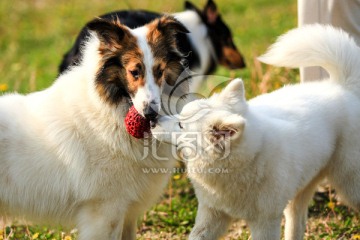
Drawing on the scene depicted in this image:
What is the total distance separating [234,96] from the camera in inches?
151

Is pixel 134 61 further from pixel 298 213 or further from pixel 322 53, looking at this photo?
pixel 298 213

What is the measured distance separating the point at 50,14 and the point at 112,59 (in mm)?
10390

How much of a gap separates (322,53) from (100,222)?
194 cm

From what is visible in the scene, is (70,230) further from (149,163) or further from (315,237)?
(315,237)

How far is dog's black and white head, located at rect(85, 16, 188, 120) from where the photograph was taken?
13.5 ft

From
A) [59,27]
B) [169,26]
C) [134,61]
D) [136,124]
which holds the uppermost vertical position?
[169,26]

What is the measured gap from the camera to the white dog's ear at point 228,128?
3.64 metres

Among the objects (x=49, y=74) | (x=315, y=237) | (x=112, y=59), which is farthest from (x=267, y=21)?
(x=112, y=59)

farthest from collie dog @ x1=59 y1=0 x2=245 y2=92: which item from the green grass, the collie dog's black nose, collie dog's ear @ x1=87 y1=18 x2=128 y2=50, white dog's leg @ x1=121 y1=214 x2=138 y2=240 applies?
the collie dog's black nose

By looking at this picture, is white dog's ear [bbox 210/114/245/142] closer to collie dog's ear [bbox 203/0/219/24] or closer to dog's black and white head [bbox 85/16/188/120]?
dog's black and white head [bbox 85/16/188/120]

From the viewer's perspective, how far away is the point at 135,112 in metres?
4.17

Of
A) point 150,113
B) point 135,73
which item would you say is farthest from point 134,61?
point 150,113

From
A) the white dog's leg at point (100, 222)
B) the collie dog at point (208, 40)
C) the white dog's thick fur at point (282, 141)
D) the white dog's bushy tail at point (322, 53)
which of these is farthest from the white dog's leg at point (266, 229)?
the collie dog at point (208, 40)

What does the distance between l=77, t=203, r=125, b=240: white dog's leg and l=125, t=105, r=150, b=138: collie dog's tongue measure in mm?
519
